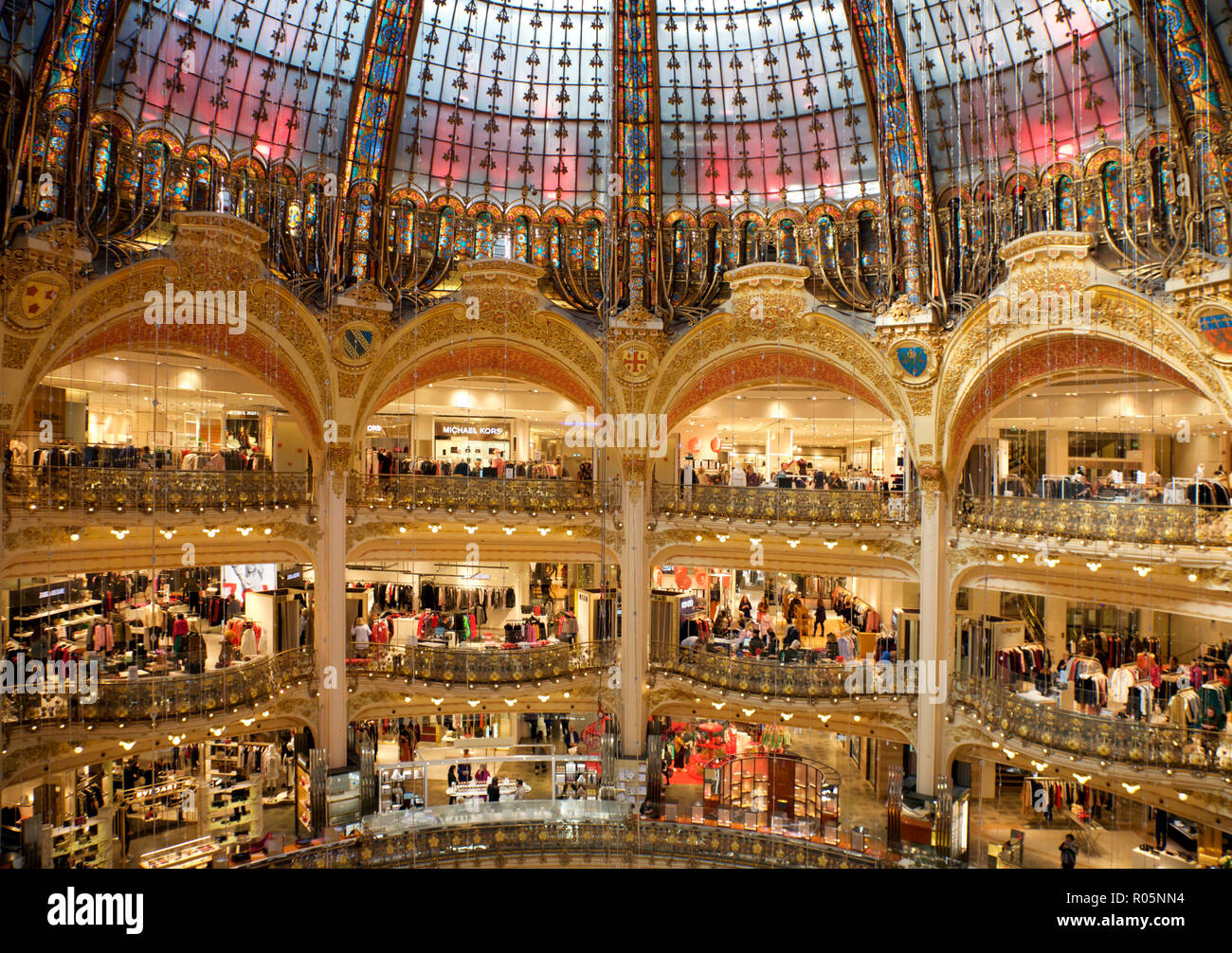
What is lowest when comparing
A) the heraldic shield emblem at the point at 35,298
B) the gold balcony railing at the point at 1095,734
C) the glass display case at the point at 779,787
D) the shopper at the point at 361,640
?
the glass display case at the point at 779,787

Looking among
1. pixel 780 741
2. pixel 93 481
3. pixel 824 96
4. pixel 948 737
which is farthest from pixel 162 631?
pixel 824 96

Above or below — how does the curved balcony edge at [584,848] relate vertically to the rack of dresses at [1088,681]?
below

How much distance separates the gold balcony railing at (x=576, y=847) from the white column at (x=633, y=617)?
3165 mm

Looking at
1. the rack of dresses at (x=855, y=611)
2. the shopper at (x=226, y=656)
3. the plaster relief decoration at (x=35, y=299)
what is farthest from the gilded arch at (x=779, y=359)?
the plaster relief decoration at (x=35, y=299)

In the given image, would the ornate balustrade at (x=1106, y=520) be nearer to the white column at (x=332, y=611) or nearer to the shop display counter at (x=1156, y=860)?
the shop display counter at (x=1156, y=860)

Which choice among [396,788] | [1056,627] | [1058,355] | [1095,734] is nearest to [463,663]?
[396,788]

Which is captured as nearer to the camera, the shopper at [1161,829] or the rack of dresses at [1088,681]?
the rack of dresses at [1088,681]

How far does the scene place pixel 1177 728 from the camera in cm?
1448

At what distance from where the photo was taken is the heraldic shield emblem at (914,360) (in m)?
19.0

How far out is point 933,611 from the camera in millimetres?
19109

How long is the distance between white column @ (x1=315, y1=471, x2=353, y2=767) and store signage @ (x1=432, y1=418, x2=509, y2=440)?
16.1 ft

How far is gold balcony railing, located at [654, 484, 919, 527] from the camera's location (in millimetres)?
19703

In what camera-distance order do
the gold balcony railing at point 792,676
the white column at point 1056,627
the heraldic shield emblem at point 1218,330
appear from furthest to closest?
the white column at point 1056,627 < the gold balcony railing at point 792,676 < the heraldic shield emblem at point 1218,330
